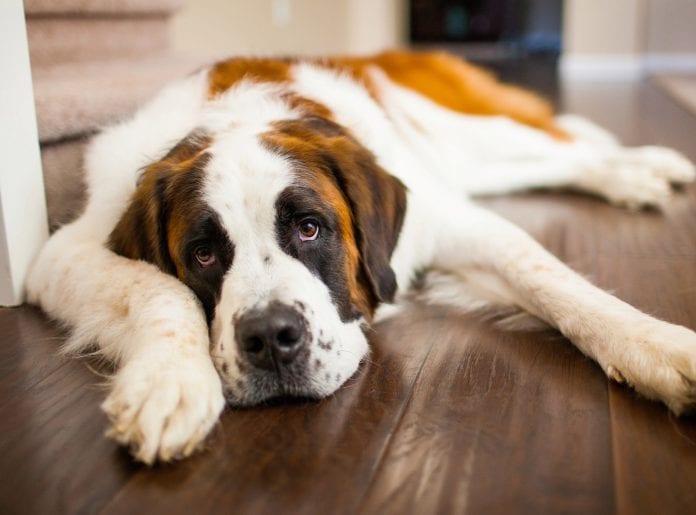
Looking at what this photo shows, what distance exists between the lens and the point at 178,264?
141 centimetres

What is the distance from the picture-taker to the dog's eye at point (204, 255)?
135 cm

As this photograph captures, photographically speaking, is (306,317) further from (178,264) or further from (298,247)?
(178,264)

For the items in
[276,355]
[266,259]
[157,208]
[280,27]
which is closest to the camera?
[276,355]

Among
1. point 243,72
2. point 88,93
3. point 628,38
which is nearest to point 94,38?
point 88,93

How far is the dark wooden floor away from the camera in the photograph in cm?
99

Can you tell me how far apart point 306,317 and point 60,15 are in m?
1.79

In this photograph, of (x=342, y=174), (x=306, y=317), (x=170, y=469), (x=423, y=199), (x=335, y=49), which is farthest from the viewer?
(x=335, y=49)

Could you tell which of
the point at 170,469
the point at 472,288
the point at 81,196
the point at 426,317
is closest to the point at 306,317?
the point at 170,469

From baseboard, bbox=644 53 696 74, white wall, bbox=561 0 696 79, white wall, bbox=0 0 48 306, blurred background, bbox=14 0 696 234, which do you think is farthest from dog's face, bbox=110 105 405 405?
baseboard, bbox=644 53 696 74

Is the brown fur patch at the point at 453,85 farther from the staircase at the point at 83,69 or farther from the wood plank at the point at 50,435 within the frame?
the wood plank at the point at 50,435

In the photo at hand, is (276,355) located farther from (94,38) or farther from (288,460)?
(94,38)

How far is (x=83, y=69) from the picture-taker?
2.47 meters

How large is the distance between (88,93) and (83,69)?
1.45ft

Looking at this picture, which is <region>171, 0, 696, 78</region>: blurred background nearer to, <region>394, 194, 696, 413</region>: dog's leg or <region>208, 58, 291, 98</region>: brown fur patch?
<region>208, 58, 291, 98</region>: brown fur patch
